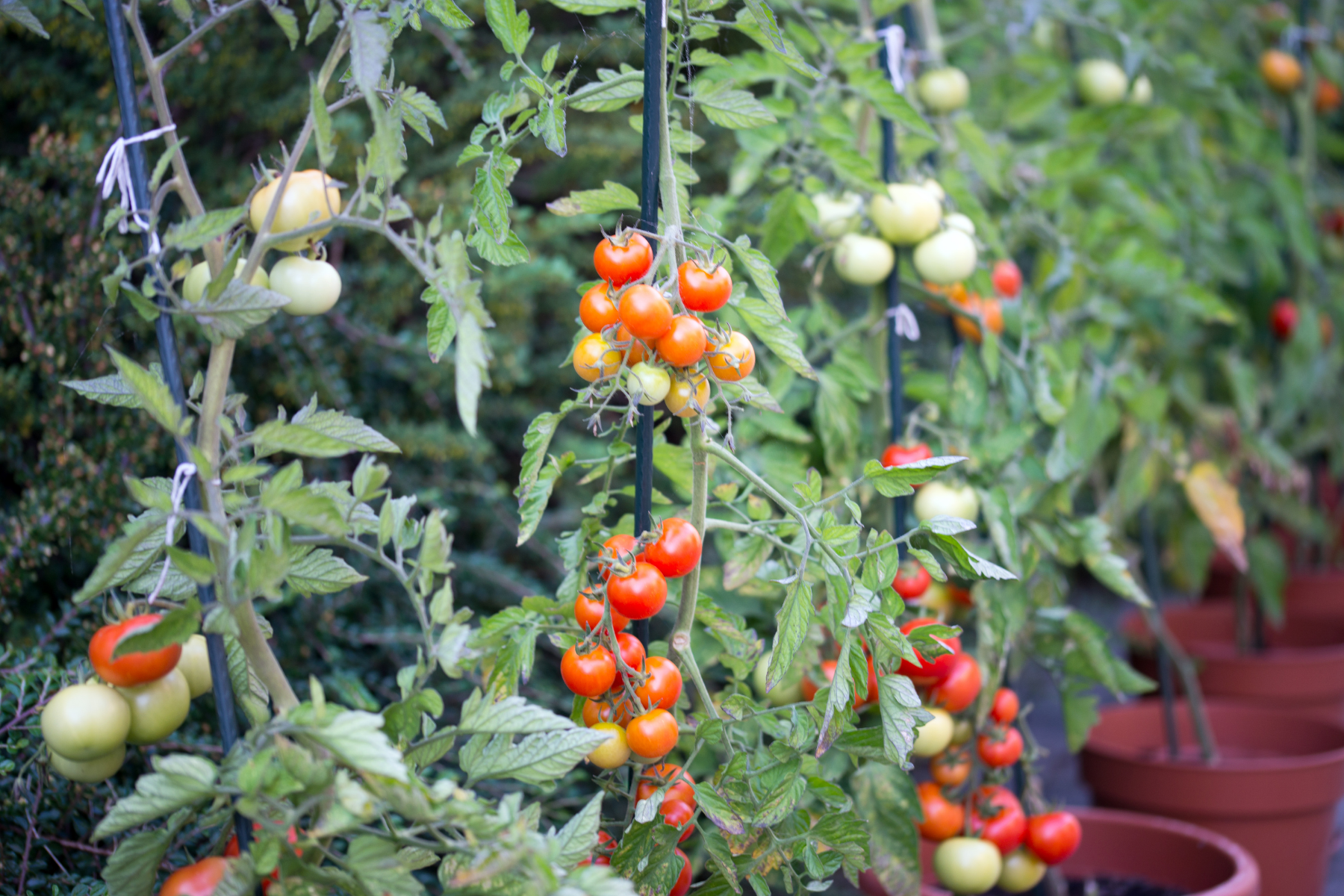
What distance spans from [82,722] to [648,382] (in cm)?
37

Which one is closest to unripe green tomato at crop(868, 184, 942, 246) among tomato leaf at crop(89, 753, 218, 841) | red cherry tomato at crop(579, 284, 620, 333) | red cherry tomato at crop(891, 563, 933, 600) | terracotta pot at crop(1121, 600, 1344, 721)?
red cherry tomato at crop(891, 563, 933, 600)

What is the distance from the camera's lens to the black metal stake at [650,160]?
2.14ft

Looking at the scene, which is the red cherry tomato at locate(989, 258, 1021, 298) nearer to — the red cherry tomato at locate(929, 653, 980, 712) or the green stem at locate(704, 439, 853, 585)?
the red cherry tomato at locate(929, 653, 980, 712)

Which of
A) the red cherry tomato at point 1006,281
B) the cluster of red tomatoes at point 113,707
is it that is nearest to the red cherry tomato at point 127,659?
the cluster of red tomatoes at point 113,707

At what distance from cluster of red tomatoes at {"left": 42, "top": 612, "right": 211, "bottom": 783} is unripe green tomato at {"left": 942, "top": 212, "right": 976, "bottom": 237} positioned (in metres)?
0.78

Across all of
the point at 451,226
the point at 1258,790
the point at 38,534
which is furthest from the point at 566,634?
the point at 1258,790

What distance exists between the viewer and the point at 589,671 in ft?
2.04

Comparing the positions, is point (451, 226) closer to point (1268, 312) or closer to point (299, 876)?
point (299, 876)

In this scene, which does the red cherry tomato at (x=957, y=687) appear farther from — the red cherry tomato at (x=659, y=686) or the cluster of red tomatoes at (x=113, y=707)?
the cluster of red tomatoes at (x=113, y=707)

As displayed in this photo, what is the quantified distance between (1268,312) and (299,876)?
199cm

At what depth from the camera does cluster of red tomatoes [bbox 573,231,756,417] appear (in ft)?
1.99

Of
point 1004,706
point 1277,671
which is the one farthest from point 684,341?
point 1277,671

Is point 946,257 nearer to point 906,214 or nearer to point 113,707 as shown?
point 906,214

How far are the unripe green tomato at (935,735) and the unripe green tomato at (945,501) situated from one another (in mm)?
185
